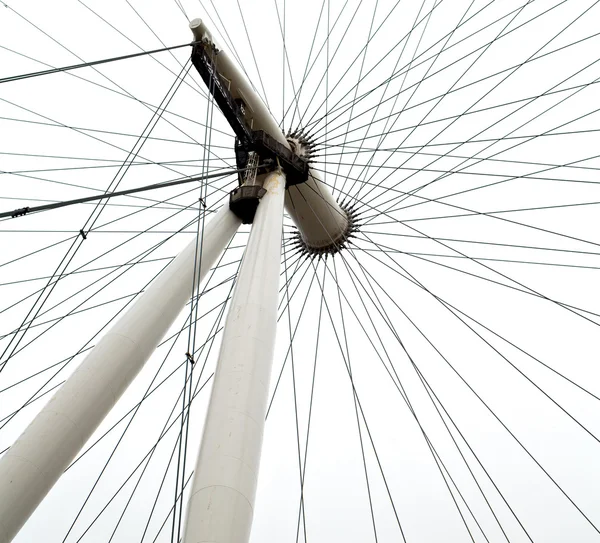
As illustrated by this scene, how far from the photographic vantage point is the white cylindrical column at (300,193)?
30.6 ft

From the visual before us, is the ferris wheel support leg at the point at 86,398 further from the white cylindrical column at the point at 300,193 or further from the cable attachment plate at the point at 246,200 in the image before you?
the white cylindrical column at the point at 300,193

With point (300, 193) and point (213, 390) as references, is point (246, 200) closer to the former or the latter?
point (300, 193)

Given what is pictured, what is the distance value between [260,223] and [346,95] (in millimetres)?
5806

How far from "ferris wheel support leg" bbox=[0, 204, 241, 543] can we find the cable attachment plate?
3.69 feet

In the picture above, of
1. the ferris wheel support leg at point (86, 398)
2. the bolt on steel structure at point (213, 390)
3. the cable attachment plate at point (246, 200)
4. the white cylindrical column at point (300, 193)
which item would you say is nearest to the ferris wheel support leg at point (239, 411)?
the bolt on steel structure at point (213, 390)

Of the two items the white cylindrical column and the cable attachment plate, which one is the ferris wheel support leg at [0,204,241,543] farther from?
the white cylindrical column

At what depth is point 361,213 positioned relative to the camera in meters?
12.4

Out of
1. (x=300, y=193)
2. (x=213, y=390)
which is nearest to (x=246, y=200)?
(x=300, y=193)

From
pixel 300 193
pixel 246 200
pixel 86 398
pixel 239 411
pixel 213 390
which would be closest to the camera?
pixel 239 411

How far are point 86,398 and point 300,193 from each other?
21.6 feet

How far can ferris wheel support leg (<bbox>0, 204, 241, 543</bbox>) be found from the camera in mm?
5020

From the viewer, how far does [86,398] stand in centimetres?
583

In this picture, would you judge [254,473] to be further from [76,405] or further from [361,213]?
[361,213]

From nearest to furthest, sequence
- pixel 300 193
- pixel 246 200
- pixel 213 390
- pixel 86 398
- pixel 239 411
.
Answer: pixel 239 411 < pixel 213 390 < pixel 86 398 < pixel 246 200 < pixel 300 193
